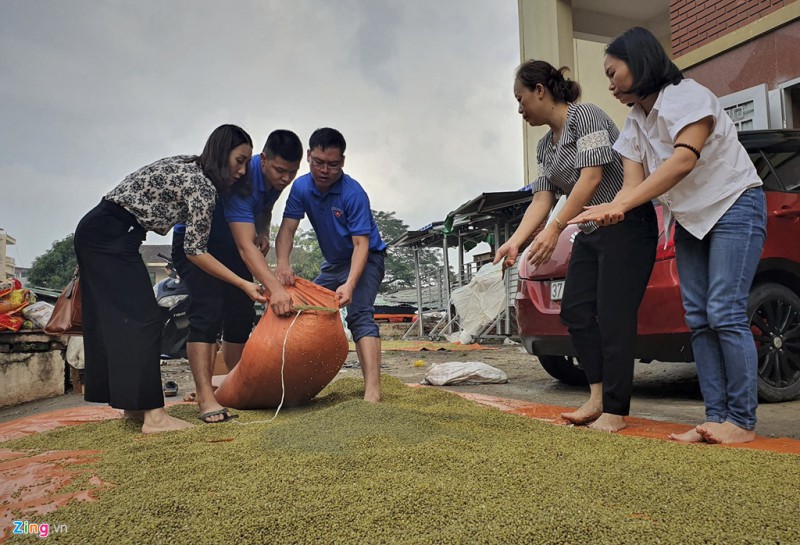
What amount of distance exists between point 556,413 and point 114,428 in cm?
225

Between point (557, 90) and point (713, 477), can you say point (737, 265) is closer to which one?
point (713, 477)

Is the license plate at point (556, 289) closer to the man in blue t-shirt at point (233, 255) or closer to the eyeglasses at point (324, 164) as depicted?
Result: the eyeglasses at point (324, 164)

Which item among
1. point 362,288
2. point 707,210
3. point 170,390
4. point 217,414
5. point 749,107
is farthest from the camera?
point 749,107

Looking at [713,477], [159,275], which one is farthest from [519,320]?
[159,275]

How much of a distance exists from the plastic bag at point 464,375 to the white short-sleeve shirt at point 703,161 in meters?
2.93

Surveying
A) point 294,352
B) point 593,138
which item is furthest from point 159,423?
point 593,138

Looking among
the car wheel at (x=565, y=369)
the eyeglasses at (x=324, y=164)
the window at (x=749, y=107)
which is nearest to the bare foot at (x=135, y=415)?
the eyeglasses at (x=324, y=164)

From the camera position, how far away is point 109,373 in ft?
9.11

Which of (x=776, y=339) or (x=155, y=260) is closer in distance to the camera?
(x=776, y=339)

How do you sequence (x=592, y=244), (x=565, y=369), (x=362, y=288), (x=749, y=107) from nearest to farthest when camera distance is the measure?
1. (x=592, y=244)
2. (x=362, y=288)
3. (x=565, y=369)
4. (x=749, y=107)

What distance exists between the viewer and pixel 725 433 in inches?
87.0

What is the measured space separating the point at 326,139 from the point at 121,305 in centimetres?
138

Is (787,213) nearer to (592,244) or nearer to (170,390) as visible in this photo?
(592,244)

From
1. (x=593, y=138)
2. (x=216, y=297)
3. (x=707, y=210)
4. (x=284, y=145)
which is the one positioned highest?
(x=284, y=145)
